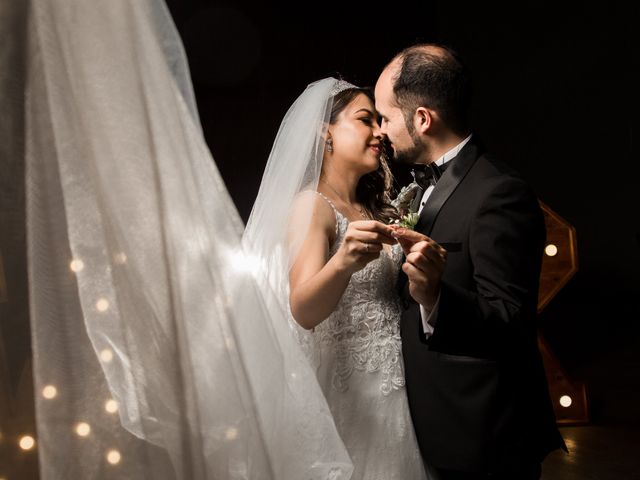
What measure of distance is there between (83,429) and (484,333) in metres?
0.82

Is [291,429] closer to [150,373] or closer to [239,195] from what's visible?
[150,373]

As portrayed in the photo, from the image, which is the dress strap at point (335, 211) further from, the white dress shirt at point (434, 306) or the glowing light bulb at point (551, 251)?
the glowing light bulb at point (551, 251)

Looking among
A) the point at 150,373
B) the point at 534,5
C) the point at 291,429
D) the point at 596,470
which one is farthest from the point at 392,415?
the point at 534,5

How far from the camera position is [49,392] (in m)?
0.73

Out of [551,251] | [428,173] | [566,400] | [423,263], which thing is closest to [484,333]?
[423,263]

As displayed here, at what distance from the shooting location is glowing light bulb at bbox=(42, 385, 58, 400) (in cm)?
73

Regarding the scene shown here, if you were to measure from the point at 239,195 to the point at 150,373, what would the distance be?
8.70 ft

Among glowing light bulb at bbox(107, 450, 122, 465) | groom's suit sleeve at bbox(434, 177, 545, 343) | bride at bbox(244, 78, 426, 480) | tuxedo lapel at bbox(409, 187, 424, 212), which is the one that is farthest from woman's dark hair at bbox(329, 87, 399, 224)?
glowing light bulb at bbox(107, 450, 122, 465)

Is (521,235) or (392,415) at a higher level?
(521,235)

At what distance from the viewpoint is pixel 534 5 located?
5.37 meters

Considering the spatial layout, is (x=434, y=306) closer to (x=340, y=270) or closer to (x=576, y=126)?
(x=340, y=270)

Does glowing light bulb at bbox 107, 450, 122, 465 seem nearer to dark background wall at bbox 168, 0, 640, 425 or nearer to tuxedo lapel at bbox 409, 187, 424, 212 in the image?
tuxedo lapel at bbox 409, 187, 424, 212

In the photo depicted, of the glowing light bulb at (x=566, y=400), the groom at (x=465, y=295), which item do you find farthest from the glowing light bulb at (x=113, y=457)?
the glowing light bulb at (x=566, y=400)

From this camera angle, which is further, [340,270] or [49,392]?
[340,270]
